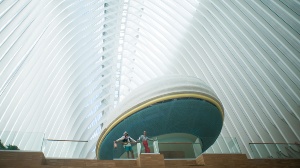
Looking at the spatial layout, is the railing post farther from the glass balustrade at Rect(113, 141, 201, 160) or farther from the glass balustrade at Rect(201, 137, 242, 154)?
the glass balustrade at Rect(201, 137, 242, 154)

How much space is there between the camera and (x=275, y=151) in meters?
11.5

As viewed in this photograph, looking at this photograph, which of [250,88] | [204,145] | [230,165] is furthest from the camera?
[250,88]

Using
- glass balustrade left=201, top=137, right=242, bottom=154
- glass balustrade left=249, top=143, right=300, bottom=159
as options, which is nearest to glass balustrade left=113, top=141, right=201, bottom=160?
glass balustrade left=201, top=137, right=242, bottom=154

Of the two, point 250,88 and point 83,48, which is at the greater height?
point 83,48

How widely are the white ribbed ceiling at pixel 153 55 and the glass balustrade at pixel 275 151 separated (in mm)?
631

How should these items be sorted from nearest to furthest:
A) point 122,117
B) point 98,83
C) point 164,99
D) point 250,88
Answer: point 164,99 → point 122,117 → point 250,88 → point 98,83

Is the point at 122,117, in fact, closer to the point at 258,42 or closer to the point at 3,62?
the point at 3,62

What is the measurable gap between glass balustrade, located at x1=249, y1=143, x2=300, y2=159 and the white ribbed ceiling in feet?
2.07

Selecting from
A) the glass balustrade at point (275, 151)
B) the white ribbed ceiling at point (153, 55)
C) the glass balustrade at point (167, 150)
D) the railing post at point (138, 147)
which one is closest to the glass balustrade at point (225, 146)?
the white ribbed ceiling at point (153, 55)

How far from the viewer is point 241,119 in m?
20.5

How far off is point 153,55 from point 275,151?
21.1 m

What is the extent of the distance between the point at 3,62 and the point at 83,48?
11.8 meters

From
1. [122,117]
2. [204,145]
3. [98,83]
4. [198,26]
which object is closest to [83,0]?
[198,26]

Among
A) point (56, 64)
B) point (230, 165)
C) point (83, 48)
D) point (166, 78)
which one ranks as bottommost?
point (230, 165)
